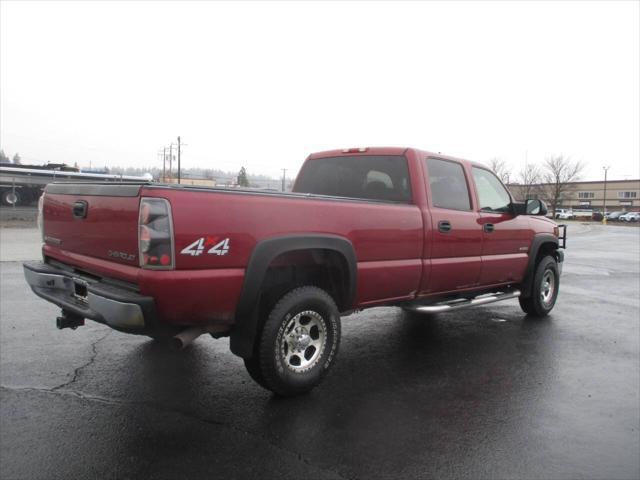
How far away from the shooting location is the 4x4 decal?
3.08m

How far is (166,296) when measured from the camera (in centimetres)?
304

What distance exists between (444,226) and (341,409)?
2067 millimetres

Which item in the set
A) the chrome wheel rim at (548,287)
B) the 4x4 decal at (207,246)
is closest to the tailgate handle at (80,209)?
the 4x4 decal at (207,246)

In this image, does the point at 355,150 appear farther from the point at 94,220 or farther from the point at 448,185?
the point at 94,220

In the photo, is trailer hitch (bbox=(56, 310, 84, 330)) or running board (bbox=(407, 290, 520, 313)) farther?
running board (bbox=(407, 290, 520, 313))

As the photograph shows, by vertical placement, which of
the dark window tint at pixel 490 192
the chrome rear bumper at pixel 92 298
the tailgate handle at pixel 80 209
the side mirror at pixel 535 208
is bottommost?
the chrome rear bumper at pixel 92 298

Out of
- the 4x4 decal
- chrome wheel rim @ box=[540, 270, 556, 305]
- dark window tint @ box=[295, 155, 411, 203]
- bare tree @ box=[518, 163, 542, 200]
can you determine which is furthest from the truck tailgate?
bare tree @ box=[518, 163, 542, 200]

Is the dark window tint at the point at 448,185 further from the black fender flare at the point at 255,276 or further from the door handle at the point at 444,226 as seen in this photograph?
the black fender flare at the point at 255,276

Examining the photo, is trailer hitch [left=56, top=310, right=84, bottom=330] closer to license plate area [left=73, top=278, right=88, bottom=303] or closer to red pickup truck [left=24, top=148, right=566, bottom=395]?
red pickup truck [left=24, top=148, right=566, bottom=395]

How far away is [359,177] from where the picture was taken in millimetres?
5234

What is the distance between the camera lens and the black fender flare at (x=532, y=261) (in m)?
6.44

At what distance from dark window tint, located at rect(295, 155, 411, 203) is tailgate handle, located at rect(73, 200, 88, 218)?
259 centimetres

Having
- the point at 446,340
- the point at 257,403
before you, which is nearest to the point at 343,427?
the point at 257,403

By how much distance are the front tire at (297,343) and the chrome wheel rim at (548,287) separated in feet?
13.2
